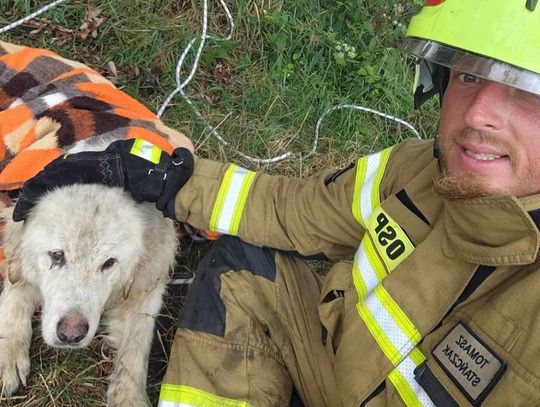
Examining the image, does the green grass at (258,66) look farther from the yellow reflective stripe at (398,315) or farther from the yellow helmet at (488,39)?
the yellow helmet at (488,39)

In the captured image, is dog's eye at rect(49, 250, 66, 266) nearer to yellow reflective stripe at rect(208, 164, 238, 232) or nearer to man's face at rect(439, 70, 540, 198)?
yellow reflective stripe at rect(208, 164, 238, 232)

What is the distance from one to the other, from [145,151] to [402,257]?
3.76ft

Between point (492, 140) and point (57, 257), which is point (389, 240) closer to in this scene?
point (492, 140)

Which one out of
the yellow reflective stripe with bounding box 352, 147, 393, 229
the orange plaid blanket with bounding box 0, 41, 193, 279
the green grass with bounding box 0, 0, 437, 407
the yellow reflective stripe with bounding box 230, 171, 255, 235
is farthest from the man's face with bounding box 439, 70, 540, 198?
the green grass with bounding box 0, 0, 437, 407

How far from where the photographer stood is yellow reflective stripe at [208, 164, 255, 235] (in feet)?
8.45

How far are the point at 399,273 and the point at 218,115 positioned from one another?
2192 mm

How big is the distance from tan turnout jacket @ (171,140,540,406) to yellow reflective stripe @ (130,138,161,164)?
0.19 m

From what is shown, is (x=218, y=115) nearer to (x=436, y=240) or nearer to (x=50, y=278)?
(x=50, y=278)

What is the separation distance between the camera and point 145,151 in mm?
2518

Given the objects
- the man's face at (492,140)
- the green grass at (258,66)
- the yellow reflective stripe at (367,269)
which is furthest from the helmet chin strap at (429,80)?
the green grass at (258,66)

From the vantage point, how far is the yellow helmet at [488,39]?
5.33 ft

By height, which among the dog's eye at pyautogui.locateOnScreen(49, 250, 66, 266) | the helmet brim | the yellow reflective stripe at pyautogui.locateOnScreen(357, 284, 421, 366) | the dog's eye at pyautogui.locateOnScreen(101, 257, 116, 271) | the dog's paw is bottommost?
the dog's paw

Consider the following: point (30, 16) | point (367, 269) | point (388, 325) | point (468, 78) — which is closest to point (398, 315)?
point (388, 325)

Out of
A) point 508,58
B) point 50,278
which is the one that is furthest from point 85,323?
point 508,58
